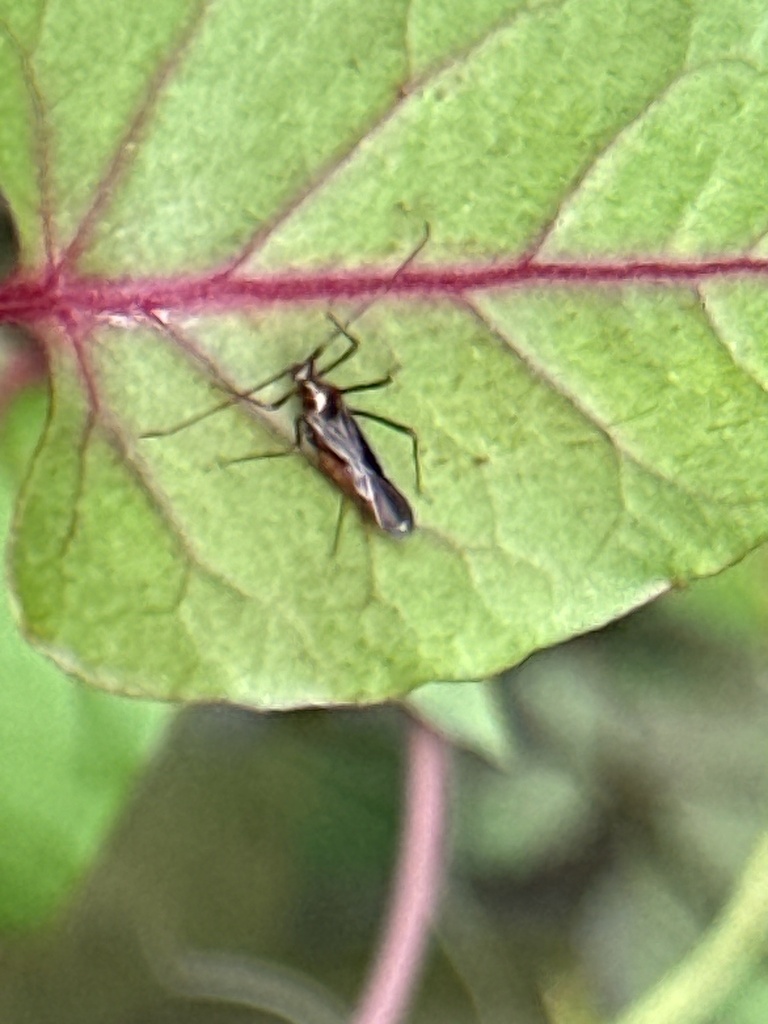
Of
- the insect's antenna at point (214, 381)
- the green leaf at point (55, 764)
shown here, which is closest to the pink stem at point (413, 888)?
the green leaf at point (55, 764)

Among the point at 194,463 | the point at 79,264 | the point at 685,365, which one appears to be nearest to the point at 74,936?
the point at 194,463

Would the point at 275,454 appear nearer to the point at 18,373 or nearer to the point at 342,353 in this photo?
the point at 342,353

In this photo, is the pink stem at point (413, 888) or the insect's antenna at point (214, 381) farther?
the pink stem at point (413, 888)

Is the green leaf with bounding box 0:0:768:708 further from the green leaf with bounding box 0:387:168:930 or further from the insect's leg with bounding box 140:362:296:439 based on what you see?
the green leaf with bounding box 0:387:168:930

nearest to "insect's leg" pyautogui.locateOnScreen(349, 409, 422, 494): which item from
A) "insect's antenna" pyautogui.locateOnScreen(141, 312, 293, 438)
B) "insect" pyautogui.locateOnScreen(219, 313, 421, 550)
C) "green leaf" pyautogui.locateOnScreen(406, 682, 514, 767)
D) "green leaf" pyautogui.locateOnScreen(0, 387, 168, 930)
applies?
"insect" pyautogui.locateOnScreen(219, 313, 421, 550)

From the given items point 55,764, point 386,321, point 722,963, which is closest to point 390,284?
point 386,321

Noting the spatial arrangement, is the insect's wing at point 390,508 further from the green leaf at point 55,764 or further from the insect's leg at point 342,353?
the green leaf at point 55,764
